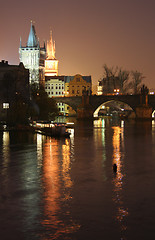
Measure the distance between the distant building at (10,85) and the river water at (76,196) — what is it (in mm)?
31575

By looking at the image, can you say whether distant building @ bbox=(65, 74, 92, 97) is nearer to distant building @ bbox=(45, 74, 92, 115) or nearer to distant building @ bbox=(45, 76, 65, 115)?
distant building @ bbox=(45, 74, 92, 115)

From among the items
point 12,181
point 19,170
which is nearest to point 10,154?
point 19,170

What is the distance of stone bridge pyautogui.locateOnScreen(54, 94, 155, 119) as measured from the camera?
115m

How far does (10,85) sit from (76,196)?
49.6 metres

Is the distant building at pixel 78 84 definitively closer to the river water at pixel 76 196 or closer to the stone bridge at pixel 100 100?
the stone bridge at pixel 100 100

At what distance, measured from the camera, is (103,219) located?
17484 millimetres

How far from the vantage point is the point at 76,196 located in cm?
2122

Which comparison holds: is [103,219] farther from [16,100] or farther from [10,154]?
[16,100]

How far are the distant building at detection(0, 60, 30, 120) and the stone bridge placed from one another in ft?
162

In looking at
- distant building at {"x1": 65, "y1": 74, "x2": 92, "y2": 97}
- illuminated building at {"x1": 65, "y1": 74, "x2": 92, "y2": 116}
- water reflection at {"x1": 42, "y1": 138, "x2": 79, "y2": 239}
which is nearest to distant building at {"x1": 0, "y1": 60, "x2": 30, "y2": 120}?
water reflection at {"x1": 42, "y1": 138, "x2": 79, "y2": 239}

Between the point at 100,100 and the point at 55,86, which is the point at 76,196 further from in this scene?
the point at 55,86

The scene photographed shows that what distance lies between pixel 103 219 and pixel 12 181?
29.5ft

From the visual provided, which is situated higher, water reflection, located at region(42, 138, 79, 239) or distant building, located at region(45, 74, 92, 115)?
distant building, located at region(45, 74, 92, 115)

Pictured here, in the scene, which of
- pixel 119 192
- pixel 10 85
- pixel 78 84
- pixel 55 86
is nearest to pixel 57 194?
pixel 119 192
